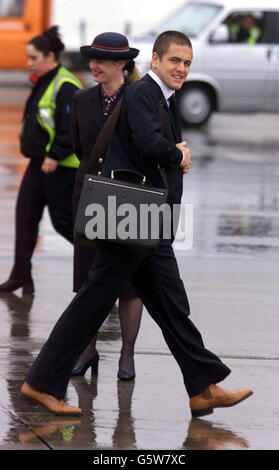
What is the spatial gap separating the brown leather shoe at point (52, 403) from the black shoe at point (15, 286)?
103 inches

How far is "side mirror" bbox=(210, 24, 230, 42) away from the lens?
18.4 meters

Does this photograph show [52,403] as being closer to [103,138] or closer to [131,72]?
[103,138]

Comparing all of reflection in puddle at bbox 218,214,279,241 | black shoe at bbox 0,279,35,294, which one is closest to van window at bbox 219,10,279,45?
reflection in puddle at bbox 218,214,279,241

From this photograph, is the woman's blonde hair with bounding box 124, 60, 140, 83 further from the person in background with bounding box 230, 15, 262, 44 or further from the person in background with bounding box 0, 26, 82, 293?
the person in background with bounding box 230, 15, 262, 44

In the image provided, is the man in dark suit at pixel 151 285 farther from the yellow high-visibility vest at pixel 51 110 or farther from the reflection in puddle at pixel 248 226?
the reflection in puddle at pixel 248 226

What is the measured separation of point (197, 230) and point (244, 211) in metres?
1.27

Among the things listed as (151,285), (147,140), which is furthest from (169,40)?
(151,285)

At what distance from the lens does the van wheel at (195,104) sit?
18594 millimetres

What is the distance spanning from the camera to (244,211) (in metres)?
11.8

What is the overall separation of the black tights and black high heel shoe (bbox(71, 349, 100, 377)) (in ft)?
0.06

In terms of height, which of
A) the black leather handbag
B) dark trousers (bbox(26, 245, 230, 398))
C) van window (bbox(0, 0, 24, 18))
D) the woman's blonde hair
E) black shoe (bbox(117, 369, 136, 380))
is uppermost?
van window (bbox(0, 0, 24, 18))
